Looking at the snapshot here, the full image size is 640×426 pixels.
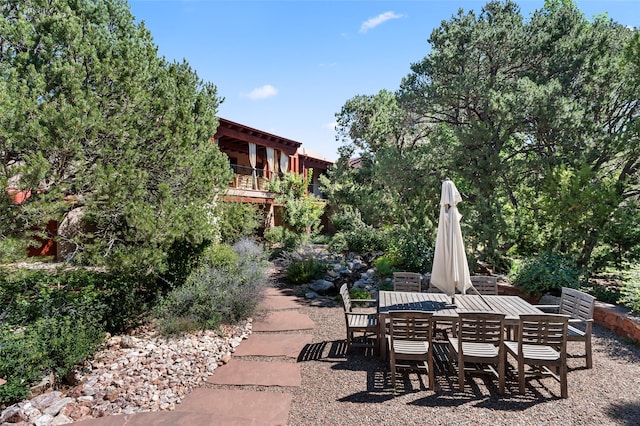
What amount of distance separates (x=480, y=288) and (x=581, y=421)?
330 centimetres

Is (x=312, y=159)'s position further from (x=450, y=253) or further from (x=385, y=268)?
(x=450, y=253)

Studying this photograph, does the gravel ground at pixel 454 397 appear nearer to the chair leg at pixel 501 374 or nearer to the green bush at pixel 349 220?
the chair leg at pixel 501 374

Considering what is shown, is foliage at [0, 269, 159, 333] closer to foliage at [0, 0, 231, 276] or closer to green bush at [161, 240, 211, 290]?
green bush at [161, 240, 211, 290]

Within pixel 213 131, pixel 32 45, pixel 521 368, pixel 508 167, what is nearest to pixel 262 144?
pixel 213 131

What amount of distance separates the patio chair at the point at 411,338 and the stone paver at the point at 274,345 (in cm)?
173

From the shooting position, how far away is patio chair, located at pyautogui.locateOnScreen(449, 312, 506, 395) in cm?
413

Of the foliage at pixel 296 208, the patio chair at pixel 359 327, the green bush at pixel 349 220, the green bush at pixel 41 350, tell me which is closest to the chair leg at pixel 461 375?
the patio chair at pixel 359 327

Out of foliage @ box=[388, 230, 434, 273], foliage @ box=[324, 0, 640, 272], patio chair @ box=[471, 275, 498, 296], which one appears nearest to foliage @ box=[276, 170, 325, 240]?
foliage @ box=[388, 230, 434, 273]

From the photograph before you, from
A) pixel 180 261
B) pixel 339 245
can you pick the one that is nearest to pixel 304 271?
pixel 180 261

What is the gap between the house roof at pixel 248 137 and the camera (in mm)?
16819

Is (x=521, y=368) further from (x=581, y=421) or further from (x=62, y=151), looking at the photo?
(x=62, y=151)

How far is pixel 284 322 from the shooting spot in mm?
6910

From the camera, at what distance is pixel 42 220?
436 cm

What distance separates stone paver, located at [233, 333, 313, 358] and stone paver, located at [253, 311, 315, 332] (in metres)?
0.35
